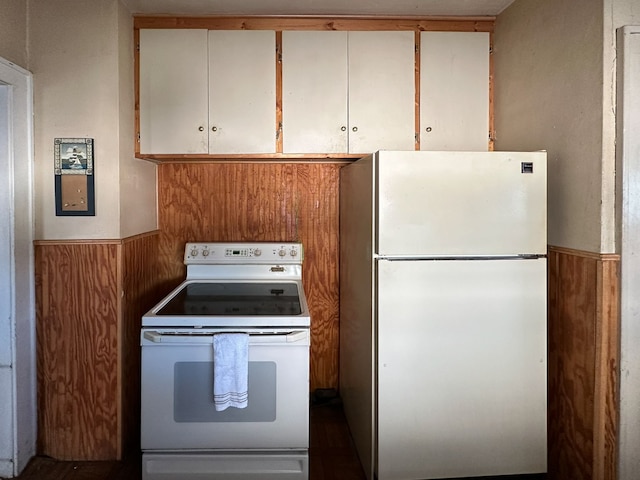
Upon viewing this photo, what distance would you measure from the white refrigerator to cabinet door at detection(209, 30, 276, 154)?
0.81 metres

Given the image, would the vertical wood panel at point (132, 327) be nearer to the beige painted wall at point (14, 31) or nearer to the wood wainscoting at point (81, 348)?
the wood wainscoting at point (81, 348)

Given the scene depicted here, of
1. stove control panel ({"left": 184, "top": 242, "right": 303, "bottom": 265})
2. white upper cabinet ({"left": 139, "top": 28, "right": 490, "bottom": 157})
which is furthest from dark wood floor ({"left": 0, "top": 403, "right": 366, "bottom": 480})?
white upper cabinet ({"left": 139, "top": 28, "right": 490, "bottom": 157})

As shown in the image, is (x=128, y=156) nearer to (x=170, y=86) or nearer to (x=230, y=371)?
(x=170, y=86)

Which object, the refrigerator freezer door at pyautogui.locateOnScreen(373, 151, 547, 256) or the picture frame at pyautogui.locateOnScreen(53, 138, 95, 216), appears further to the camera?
the picture frame at pyautogui.locateOnScreen(53, 138, 95, 216)

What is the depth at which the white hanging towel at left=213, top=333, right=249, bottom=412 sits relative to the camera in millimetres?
1808

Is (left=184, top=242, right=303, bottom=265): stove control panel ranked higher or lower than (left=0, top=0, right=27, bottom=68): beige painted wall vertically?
lower

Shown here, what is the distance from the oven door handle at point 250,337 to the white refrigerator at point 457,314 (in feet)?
1.05

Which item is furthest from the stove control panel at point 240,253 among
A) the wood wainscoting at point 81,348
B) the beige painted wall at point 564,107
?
the beige painted wall at point 564,107

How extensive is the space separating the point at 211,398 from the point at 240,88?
1501 mm

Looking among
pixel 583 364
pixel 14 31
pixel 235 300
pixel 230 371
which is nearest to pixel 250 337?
pixel 230 371

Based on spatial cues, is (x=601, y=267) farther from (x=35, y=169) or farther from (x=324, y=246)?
(x=35, y=169)

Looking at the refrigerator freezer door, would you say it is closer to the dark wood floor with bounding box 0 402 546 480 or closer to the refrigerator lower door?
the refrigerator lower door

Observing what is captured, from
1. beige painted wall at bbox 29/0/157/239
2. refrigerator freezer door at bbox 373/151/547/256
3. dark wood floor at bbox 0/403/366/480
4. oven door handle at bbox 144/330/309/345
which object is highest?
beige painted wall at bbox 29/0/157/239

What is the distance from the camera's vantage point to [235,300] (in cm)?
225
